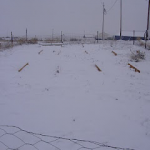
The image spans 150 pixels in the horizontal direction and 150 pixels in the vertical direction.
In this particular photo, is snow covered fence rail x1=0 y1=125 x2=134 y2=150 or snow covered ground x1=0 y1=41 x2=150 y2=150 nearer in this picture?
snow covered fence rail x1=0 y1=125 x2=134 y2=150

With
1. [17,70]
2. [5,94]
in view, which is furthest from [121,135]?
[17,70]

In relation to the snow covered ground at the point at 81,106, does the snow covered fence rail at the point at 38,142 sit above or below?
below

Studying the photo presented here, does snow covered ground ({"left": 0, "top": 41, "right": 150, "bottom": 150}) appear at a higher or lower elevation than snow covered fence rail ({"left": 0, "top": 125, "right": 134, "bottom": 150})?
higher

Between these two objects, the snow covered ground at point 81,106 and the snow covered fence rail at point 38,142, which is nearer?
the snow covered fence rail at point 38,142

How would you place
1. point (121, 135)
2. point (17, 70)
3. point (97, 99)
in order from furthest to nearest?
point (17, 70) → point (97, 99) → point (121, 135)

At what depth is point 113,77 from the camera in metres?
7.22

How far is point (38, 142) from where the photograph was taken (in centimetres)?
308

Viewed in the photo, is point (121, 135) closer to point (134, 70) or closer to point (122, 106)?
point (122, 106)

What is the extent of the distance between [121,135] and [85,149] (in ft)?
2.61

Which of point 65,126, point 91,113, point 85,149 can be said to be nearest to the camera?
point 85,149

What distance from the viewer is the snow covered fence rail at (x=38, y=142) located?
2.97 meters

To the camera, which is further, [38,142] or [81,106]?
[81,106]

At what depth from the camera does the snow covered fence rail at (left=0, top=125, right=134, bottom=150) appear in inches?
117

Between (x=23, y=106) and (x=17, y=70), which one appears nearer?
(x=23, y=106)
